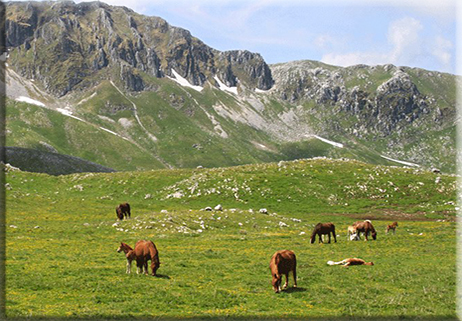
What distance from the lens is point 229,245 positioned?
41.2 meters

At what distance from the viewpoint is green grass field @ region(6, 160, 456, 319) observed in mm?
20062

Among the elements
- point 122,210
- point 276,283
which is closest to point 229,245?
point 276,283

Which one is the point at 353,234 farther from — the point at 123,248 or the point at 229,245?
the point at 123,248

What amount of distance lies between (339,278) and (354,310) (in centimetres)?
641

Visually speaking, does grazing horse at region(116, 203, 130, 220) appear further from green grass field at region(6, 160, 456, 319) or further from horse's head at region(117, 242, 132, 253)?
horse's head at region(117, 242, 132, 253)

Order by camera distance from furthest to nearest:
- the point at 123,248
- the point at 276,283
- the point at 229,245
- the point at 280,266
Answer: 1. the point at 229,245
2. the point at 123,248
3. the point at 280,266
4. the point at 276,283

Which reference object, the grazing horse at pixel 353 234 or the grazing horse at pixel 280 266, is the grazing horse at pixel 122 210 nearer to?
the grazing horse at pixel 353 234

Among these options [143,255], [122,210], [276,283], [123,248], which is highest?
[122,210]

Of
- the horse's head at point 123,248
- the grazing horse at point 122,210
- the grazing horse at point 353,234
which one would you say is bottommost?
the grazing horse at point 353,234

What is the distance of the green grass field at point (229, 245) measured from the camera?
20.1 metres

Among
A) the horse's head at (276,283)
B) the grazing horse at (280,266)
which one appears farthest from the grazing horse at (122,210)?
the horse's head at (276,283)

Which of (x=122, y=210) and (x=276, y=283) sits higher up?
(x=122, y=210)

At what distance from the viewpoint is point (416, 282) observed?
961 inches

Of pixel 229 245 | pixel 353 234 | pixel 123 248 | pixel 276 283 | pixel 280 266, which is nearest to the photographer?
pixel 276 283
